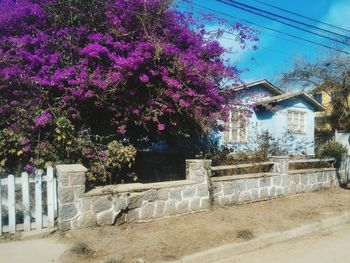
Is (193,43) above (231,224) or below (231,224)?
above

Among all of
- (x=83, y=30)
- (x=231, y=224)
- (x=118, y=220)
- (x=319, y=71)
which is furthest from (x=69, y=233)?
(x=319, y=71)

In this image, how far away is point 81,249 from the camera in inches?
229

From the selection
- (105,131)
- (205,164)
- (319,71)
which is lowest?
(205,164)

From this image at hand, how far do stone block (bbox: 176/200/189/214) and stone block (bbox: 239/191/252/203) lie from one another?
5.89 ft

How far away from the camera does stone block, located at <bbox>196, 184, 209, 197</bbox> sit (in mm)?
8484

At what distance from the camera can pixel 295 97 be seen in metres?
20.9

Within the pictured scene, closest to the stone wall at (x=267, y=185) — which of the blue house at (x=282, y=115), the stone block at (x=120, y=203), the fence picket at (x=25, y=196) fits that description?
the stone block at (x=120, y=203)

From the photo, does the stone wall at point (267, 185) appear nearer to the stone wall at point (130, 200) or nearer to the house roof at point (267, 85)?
the stone wall at point (130, 200)

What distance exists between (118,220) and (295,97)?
1606 cm

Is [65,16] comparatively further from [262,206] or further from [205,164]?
[262,206]

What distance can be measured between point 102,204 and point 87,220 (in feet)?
1.25

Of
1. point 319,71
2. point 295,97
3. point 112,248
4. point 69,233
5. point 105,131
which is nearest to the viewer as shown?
point 112,248

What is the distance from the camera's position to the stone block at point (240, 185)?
9.33 metres

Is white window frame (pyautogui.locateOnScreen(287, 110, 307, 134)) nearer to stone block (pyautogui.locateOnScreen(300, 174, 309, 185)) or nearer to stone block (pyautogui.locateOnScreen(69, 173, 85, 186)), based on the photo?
stone block (pyautogui.locateOnScreen(300, 174, 309, 185))
